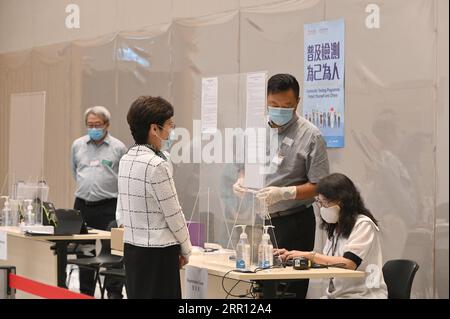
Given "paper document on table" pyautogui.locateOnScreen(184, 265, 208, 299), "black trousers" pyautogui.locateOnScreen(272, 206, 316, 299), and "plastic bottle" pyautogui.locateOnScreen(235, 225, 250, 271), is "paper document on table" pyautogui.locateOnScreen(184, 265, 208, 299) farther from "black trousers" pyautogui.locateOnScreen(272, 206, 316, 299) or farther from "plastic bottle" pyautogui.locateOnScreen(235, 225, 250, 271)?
"black trousers" pyautogui.locateOnScreen(272, 206, 316, 299)

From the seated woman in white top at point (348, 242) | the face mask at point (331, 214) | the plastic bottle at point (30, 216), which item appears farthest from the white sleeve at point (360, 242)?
the plastic bottle at point (30, 216)

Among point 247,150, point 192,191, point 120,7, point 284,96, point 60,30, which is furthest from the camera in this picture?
point 60,30

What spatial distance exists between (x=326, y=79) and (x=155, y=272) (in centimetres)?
250

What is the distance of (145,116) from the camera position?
13.3 feet

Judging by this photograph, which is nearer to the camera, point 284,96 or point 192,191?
point 284,96

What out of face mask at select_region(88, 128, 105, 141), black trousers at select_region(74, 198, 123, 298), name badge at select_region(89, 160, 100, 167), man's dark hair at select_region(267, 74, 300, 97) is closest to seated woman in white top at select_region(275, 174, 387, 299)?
man's dark hair at select_region(267, 74, 300, 97)

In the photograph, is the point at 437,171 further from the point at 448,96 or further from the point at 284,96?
the point at 284,96

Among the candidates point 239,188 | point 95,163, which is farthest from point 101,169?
point 239,188

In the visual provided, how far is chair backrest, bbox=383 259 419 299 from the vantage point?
420cm

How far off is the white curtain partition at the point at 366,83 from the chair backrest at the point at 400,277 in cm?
94

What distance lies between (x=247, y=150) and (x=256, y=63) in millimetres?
2128

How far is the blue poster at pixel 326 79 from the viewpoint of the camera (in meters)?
5.82

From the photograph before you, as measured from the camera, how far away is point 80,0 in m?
8.82

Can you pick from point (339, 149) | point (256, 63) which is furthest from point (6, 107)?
point (339, 149)
